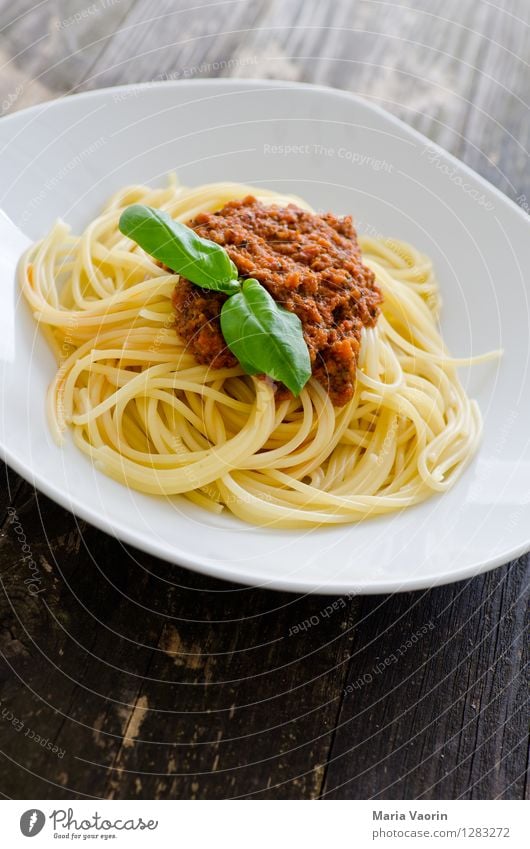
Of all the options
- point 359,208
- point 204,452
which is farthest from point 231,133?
point 204,452

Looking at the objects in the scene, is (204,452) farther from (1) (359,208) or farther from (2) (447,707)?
(1) (359,208)

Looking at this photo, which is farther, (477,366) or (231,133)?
(231,133)
